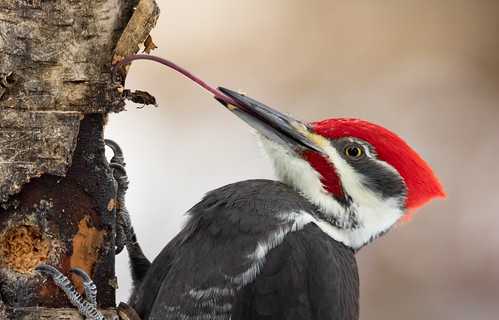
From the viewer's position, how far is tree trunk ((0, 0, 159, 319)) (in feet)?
6.08

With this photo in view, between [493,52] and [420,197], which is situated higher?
[493,52]

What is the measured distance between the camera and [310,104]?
4324 mm

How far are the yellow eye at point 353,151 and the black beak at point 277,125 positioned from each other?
111mm

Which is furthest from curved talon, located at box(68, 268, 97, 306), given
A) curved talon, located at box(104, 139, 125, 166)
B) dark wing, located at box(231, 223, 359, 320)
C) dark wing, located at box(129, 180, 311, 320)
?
curved talon, located at box(104, 139, 125, 166)

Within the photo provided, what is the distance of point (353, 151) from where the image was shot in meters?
2.57

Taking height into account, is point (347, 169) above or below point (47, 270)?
above

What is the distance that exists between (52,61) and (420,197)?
1.44m

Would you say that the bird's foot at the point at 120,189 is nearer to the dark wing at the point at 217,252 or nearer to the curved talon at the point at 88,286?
the dark wing at the point at 217,252

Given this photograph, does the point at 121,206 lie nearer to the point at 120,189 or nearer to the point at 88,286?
the point at 120,189

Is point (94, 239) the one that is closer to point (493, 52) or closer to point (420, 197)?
point (420, 197)

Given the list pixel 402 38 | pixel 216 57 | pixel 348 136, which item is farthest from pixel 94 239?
pixel 402 38

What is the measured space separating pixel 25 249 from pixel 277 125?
1.02 meters

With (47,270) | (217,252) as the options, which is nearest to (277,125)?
(217,252)

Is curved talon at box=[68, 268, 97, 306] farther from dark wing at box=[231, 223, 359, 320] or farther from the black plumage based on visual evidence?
dark wing at box=[231, 223, 359, 320]
